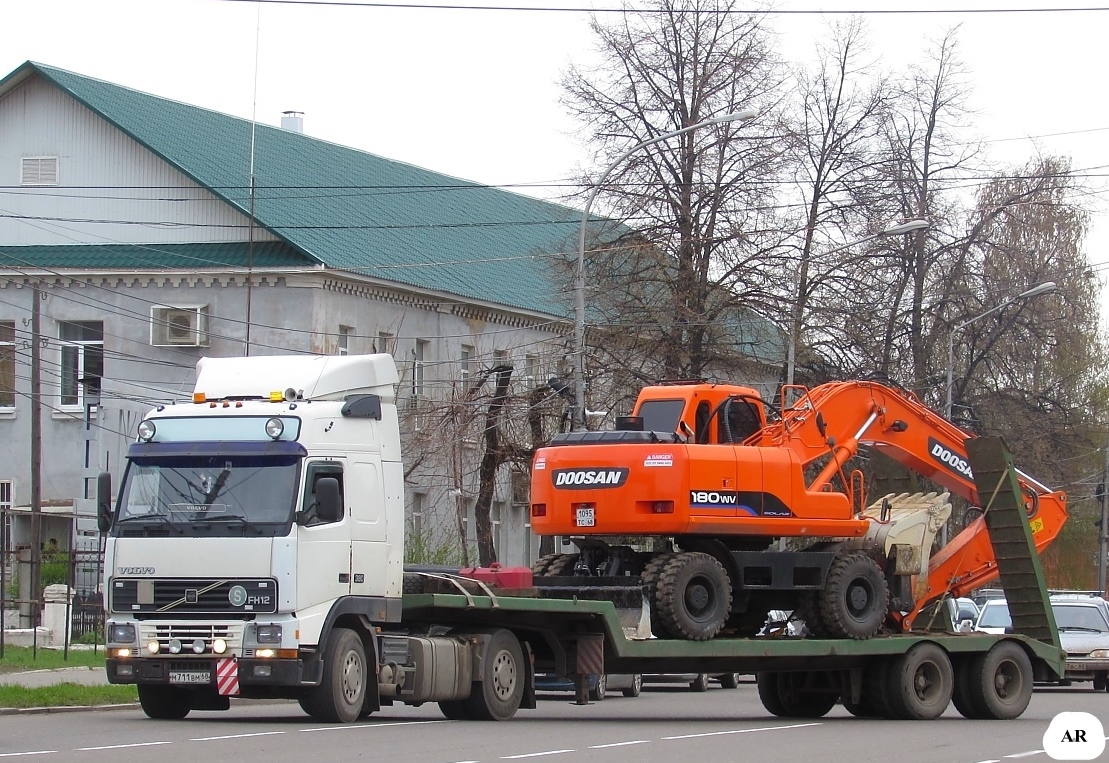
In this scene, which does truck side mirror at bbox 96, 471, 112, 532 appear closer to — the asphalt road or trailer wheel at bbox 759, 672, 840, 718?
the asphalt road

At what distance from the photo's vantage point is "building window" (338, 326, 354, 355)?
4554cm

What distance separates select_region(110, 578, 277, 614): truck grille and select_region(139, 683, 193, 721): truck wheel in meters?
1.28

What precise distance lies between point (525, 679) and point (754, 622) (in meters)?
2.98

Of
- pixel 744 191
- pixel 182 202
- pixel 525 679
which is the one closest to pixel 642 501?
pixel 525 679

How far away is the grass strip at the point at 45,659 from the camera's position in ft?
87.9

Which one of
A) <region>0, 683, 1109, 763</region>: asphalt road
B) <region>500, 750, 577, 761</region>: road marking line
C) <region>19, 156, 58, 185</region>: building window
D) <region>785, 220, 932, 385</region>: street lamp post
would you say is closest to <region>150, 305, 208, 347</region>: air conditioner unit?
<region>19, 156, 58, 185</region>: building window

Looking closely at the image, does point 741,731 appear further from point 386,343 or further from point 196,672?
point 386,343

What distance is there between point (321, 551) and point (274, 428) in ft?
4.29

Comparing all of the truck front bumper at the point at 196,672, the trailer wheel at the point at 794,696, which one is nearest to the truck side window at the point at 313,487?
the truck front bumper at the point at 196,672

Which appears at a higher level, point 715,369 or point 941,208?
point 941,208

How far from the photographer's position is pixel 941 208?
47750mm

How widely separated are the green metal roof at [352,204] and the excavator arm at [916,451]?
55.9 feet

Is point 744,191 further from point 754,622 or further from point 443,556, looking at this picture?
point 754,622

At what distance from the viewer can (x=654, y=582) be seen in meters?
19.7
